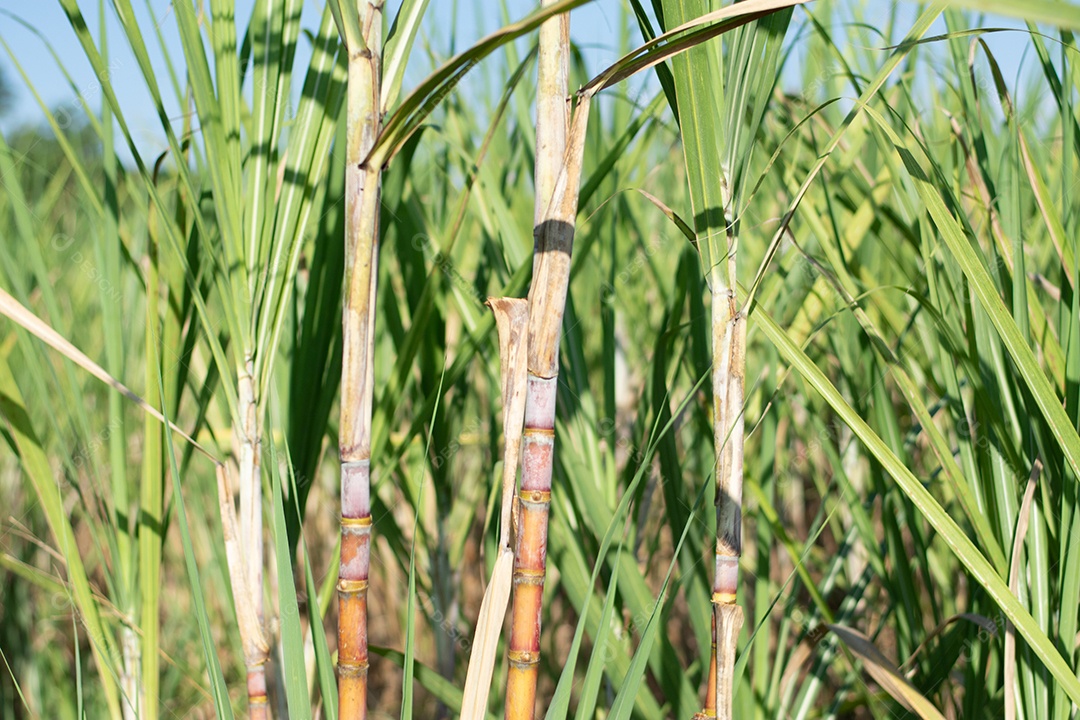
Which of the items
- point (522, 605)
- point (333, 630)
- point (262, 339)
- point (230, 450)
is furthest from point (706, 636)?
point (333, 630)

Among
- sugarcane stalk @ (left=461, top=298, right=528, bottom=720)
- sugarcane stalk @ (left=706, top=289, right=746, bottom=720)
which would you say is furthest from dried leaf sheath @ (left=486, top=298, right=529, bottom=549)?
sugarcane stalk @ (left=706, top=289, right=746, bottom=720)

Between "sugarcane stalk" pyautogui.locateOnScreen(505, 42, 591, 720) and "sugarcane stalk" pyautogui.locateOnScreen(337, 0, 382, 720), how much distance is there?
8 centimetres

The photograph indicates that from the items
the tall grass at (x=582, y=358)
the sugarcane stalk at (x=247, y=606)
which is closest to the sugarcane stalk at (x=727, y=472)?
the tall grass at (x=582, y=358)

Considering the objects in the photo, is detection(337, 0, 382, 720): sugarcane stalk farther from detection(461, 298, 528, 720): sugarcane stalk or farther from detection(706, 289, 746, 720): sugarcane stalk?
detection(706, 289, 746, 720): sugarcane stalk

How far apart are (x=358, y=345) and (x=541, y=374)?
3.8 inches

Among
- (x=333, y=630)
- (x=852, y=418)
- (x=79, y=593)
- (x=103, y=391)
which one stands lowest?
(x=333, y=630)

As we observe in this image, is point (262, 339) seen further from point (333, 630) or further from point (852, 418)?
point (333, 630)

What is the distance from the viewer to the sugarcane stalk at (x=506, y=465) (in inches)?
15.4

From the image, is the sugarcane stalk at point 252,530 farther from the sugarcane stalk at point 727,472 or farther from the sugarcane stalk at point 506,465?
the sugarcane stalk at point 727,472

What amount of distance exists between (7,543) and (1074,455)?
4.75ft

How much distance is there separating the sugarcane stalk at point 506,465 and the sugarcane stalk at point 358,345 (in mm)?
65

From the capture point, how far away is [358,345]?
1.26ft

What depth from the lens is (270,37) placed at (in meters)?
0.47

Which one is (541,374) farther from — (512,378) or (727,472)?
(727,472)
